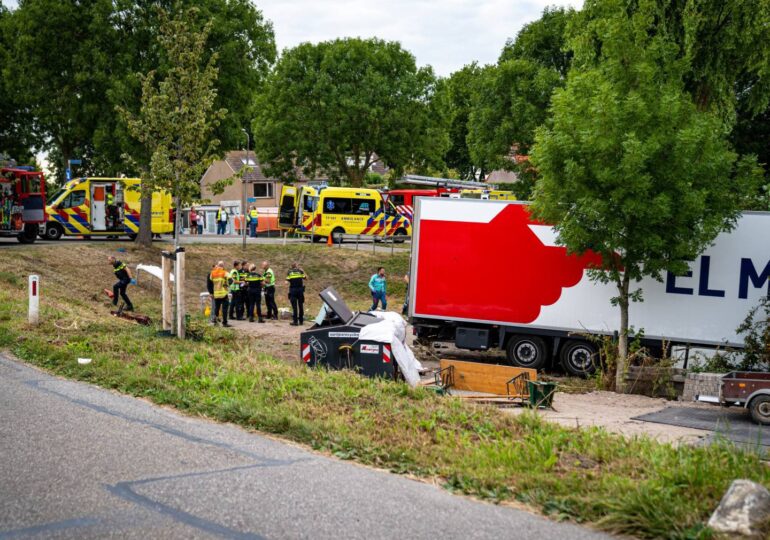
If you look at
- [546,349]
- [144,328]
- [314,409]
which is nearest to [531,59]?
[546,349]

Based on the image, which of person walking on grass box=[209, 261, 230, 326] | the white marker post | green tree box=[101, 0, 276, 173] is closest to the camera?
the white marker post

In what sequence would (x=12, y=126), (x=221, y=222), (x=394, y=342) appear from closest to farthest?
(x=394, y=342) < (x=12, y=126) < (x=221, y=222)

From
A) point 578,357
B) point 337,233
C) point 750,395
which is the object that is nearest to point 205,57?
point 337,233

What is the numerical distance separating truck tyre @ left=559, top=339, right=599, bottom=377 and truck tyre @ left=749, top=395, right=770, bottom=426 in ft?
18.7

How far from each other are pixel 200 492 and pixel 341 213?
3876 cm

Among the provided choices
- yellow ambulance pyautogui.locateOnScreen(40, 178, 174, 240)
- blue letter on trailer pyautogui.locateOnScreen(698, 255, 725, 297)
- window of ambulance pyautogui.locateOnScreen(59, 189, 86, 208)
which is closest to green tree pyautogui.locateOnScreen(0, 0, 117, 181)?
yellow ambulance pyautogui.locateOnScreen(40, 178, 174, 240)

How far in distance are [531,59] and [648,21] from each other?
19.1m

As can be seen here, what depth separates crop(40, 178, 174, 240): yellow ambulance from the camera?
119ft

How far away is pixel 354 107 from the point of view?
55.2 m

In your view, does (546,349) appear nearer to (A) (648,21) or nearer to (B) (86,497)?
(A) (648,21)

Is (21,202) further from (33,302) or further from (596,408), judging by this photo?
(596,408)

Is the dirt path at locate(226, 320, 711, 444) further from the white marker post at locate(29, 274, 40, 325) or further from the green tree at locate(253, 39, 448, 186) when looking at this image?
the green tree at locate(253, 39, 448, 186)

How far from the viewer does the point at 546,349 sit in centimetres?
1994

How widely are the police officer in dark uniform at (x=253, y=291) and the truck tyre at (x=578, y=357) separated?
10.2 metres
